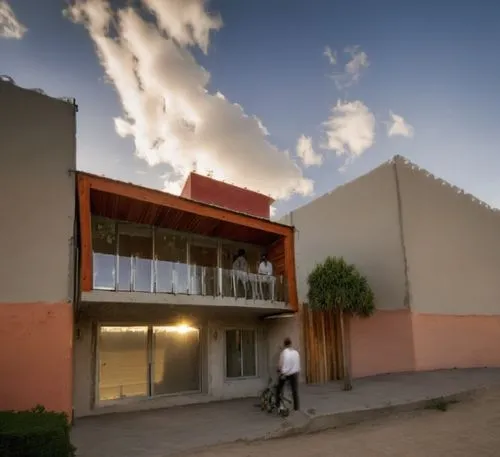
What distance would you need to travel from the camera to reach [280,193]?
21.2m

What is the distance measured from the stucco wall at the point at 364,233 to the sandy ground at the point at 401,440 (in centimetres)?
670

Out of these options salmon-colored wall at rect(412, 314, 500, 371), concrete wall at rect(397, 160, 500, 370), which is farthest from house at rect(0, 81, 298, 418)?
concrete wall at rect(397, 160, 500, 370)

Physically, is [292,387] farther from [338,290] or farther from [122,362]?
[122,362]

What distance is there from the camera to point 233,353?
15.1 meters

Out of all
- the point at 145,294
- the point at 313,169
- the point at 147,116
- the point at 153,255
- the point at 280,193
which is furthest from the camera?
the point at 280,193

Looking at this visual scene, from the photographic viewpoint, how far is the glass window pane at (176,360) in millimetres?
13328

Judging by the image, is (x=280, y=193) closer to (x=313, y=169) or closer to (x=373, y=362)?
(x=313, y=169)

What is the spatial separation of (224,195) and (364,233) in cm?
570

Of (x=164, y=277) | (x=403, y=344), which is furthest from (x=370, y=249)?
(x=164, y=277)

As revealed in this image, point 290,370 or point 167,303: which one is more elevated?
Answer: point 167,303

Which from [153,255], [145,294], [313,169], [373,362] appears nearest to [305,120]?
[313,169]

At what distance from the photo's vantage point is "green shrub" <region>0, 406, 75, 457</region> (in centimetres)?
602

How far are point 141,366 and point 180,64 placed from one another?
27.9ft

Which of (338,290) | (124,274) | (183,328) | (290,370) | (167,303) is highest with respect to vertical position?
(124,274)
